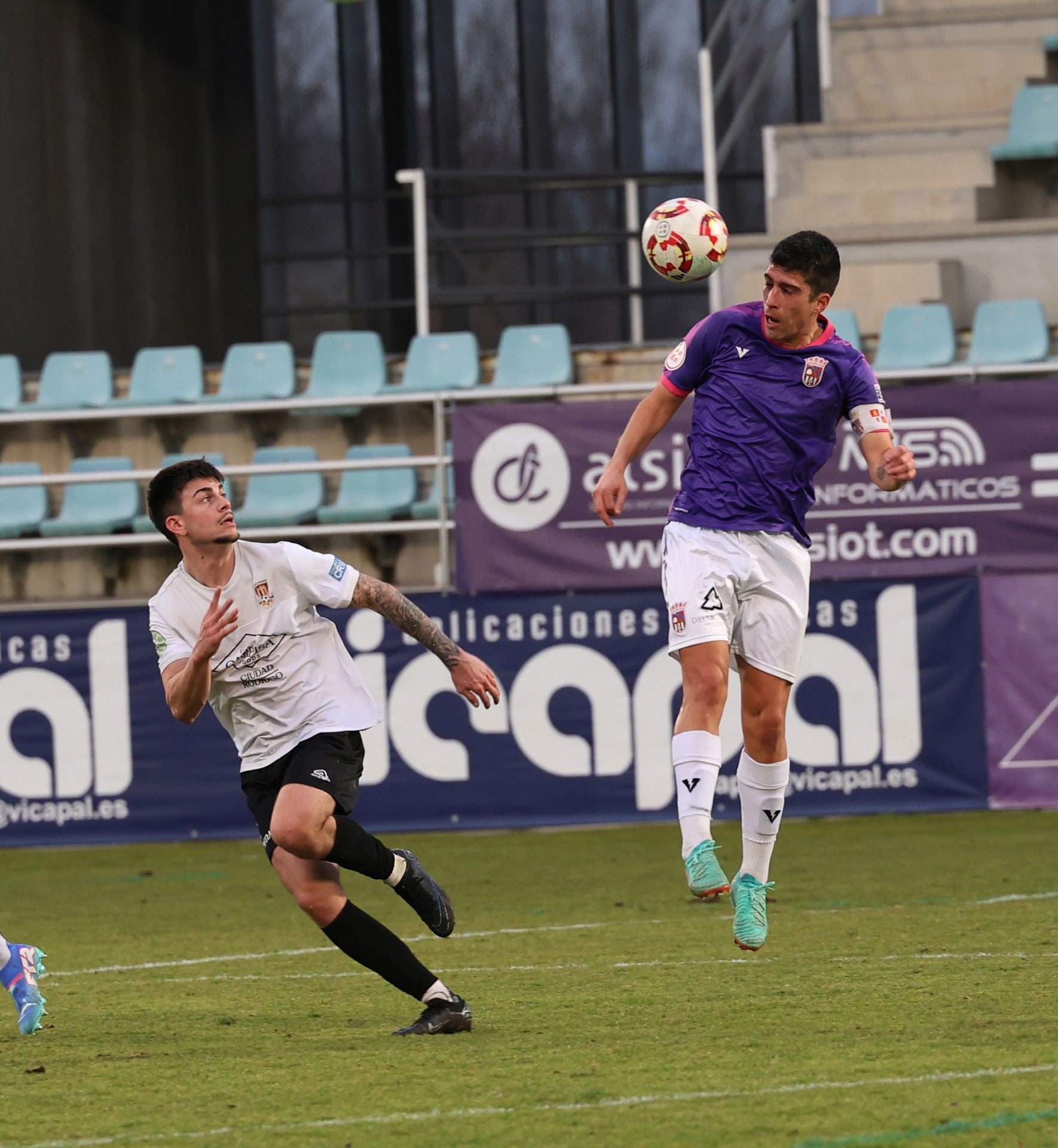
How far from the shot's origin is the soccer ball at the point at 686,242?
6.95 m

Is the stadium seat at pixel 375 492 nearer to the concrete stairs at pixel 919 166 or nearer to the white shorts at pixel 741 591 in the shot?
the concrete stairs at pixel 919 166

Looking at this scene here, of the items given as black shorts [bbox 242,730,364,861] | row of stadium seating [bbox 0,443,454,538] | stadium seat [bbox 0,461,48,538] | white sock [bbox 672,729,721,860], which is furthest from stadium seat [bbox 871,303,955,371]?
black shorts [bbox 242,730,364,861]

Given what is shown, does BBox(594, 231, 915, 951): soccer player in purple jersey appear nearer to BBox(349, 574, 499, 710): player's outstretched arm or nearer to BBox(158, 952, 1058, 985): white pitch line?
BBox(349, 574, 499, 710): player's outstretched arm

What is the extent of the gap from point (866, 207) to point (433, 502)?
4.82m

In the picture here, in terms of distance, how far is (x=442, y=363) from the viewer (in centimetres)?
1460

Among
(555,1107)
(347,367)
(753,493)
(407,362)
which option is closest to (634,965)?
(753,493)

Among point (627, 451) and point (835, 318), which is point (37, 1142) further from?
point (835, 318)

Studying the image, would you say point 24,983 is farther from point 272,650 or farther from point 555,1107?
point 555,1107

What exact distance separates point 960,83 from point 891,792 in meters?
7.52

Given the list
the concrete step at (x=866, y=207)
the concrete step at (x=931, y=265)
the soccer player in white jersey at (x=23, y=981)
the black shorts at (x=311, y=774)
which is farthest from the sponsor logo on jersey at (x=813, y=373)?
the concrete step at (x=866, y=207)

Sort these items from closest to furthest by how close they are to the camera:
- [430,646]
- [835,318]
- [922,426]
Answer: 1. [430,646]
2. [922,426]
3. [835,318]

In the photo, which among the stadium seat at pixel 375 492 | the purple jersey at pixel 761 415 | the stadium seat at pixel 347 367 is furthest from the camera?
the stadium seat at pixel 347 367

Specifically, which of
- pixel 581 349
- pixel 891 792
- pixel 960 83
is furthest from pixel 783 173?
pixel 891 792

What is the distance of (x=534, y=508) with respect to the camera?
12.5 m
